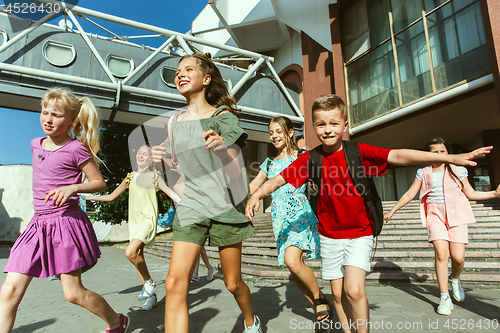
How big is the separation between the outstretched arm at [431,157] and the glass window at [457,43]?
327 inches

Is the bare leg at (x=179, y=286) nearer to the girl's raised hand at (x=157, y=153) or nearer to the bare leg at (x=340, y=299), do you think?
the girl's raised hand at (x=157, y=153)

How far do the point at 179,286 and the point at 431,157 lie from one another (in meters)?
1.71

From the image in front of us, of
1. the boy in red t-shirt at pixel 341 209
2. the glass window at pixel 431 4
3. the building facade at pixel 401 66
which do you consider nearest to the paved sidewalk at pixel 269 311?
the boy in red t-shirt at pixel 341 209

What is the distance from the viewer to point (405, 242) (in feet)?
20.0

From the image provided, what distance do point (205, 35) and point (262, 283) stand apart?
18.1 meters

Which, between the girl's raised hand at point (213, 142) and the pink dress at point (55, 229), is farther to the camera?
the pink dress at point (55, 229)

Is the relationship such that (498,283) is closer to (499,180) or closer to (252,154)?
(499,180)

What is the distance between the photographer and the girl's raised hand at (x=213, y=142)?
1.70 meters

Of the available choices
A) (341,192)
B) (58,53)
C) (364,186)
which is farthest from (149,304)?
(58,53)

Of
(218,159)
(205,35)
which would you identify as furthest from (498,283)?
(205,35)

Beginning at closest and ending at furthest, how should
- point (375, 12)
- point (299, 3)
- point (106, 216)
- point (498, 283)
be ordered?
point (498, 283)
point (375, 12)
point (299, 3)
point (106, 216)

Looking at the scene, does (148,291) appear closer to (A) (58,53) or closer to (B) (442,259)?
(B) (442,259)

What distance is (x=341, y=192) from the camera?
230cm

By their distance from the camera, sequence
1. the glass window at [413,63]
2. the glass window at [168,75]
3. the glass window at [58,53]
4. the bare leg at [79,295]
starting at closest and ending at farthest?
the bare leg at [79,295] → the glass window at [413,63] → the glass window at [58,53] → the glass window at [168,75]
